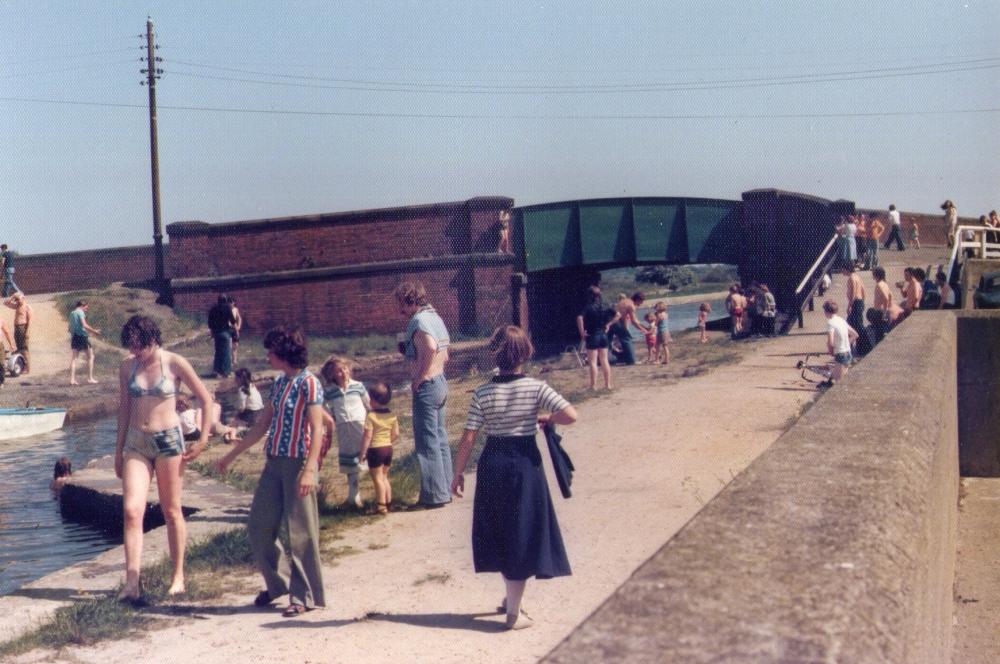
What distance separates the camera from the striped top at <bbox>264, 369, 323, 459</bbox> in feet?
20.5

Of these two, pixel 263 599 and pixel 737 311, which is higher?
pixel 737 311

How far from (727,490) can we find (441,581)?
13.8ft

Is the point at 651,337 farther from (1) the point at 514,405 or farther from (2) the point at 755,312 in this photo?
(1) the point at 514,405

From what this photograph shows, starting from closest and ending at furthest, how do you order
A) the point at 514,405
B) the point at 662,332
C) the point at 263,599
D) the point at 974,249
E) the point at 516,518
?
1. the point at 516,518
2. the point at 514,405
3. the point at 263,599
4. the point at 662,332
5. the point at 974,249

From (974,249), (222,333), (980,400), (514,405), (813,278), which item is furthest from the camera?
(813,278)

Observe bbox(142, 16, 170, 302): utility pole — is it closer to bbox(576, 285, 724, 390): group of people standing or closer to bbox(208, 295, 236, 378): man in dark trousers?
bbox(208, 295, 236, 378): man in dark trousers

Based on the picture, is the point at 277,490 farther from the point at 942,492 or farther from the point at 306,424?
the point at 942,492

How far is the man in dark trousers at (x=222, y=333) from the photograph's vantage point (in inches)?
925

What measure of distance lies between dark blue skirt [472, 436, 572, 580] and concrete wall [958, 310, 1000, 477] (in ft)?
15.4

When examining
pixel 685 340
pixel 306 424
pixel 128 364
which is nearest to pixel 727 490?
pixel 306 424

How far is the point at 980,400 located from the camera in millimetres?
9102

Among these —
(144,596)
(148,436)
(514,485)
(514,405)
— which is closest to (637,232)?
(148,436)

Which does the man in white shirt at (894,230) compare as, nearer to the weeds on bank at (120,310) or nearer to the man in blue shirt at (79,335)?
the weeds on bank at (120,310)

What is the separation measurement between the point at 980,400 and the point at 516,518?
510 centimetres
